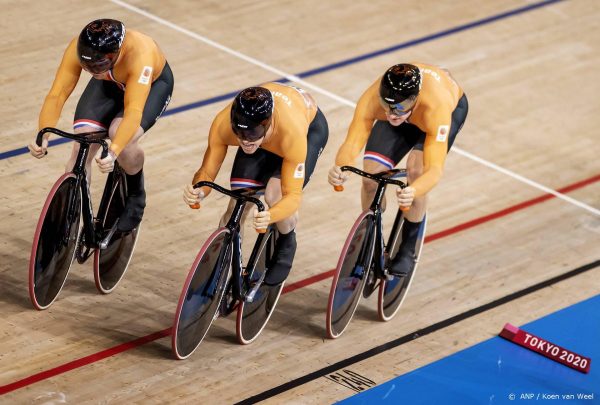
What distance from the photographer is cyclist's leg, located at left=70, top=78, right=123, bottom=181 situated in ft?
19.5

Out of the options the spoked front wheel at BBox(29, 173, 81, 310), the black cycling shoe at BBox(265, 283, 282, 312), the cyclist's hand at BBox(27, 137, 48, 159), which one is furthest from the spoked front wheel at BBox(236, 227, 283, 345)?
the cyclist's hand at BBox(27, 137, 48, 159)

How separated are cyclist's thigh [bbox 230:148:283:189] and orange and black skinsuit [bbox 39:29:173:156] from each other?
51 centimetres

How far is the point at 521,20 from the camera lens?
35.0ft

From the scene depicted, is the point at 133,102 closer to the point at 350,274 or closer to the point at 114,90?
the point at 114,90

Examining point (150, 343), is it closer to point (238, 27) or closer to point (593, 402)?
point (593, 402)

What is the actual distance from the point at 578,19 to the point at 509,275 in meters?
4.37

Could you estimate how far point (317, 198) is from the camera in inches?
303

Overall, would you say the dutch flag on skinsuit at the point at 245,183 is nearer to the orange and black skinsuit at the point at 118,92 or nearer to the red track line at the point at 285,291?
the orange and black skinsuit at the point at 118,92

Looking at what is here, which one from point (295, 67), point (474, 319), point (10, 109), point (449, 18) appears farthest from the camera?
point (449, 18)

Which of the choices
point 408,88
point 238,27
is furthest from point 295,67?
point 408,88

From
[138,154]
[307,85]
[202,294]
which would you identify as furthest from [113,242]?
[307,85]

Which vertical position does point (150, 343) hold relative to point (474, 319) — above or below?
below

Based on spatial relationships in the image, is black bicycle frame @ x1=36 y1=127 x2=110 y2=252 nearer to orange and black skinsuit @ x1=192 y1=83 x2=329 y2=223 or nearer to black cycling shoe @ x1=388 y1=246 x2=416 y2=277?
orange and black skinsuit @ x1=192 y1=83 x2=329 y2=223

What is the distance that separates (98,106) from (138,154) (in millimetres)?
322
